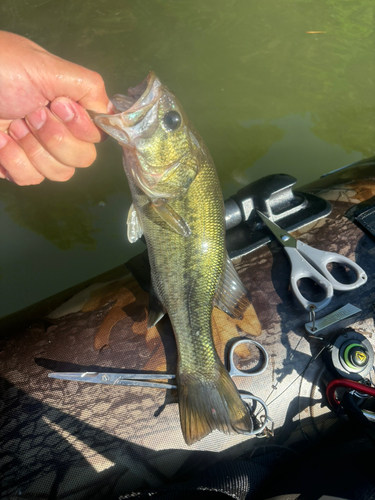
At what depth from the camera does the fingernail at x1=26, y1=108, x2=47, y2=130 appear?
1.71 meters

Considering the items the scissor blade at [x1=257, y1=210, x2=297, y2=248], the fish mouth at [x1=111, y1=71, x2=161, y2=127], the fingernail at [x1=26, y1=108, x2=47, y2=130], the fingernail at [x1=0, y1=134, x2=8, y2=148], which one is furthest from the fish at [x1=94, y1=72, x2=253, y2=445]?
the fingernail at [x1=0, y1=134, x2=8, y2=148]

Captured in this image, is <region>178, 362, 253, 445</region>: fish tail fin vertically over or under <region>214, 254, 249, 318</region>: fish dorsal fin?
under

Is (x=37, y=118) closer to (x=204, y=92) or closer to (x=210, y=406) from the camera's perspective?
(x=210, y=406)

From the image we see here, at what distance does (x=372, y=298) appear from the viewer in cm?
164

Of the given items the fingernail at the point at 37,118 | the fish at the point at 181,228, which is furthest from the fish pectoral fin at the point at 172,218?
the fingernail at the point at 37,118

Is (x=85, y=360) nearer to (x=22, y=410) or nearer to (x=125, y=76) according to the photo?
(x=22, y=410)

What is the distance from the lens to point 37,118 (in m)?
1.73

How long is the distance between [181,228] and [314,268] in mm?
782

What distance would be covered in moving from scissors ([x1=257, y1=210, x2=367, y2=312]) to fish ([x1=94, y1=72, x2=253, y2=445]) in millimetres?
328

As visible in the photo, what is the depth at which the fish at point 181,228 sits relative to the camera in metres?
1.41

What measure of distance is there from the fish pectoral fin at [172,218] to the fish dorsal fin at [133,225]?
0.15 metres

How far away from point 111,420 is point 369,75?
16.7ft

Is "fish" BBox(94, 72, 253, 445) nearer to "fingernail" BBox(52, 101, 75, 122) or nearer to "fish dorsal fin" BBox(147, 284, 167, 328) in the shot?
"fish dorsal fin" BBox(147, 284, 167, 328)

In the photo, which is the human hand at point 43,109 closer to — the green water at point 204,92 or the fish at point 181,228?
the fish at point 181,228
